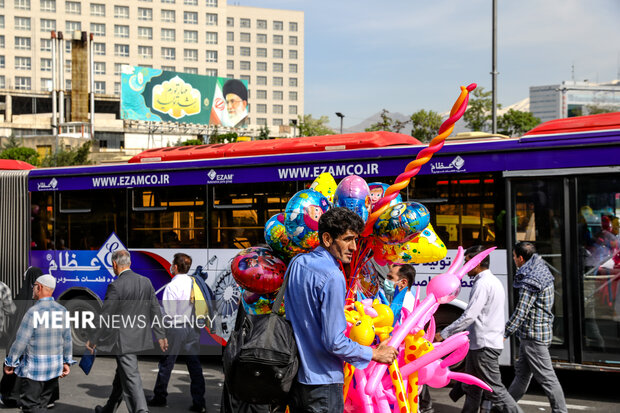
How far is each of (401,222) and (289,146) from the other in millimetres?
5547

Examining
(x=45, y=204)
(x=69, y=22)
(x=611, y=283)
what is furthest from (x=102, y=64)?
(x=611, y=283)

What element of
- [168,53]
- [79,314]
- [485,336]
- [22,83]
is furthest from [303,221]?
[168,53]

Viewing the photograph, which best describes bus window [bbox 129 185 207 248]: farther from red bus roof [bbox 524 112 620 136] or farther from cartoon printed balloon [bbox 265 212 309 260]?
cartoon printed balloon [bbox 265 212 309 260]

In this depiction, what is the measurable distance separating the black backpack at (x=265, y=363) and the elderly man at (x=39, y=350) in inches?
106

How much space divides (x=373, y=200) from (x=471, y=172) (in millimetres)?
3584

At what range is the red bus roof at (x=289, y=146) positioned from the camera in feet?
33.1

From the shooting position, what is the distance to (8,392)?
26.9 feet

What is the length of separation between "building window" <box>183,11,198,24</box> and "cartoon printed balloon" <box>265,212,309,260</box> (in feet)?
310

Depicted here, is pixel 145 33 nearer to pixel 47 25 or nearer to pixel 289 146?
pixel 47 25

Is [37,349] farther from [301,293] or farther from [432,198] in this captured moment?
[432,198]

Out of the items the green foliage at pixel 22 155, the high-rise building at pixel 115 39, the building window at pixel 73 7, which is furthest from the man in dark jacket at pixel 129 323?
the building window at pixel 73 7

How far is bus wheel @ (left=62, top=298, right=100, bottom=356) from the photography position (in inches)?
460

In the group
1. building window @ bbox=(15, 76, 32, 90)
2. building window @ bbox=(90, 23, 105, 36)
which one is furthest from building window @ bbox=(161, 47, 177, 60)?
building window @ bbox=(15, 76, 32, 90)

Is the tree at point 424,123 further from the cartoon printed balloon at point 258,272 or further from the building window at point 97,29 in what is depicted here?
the building window at point 97,29
